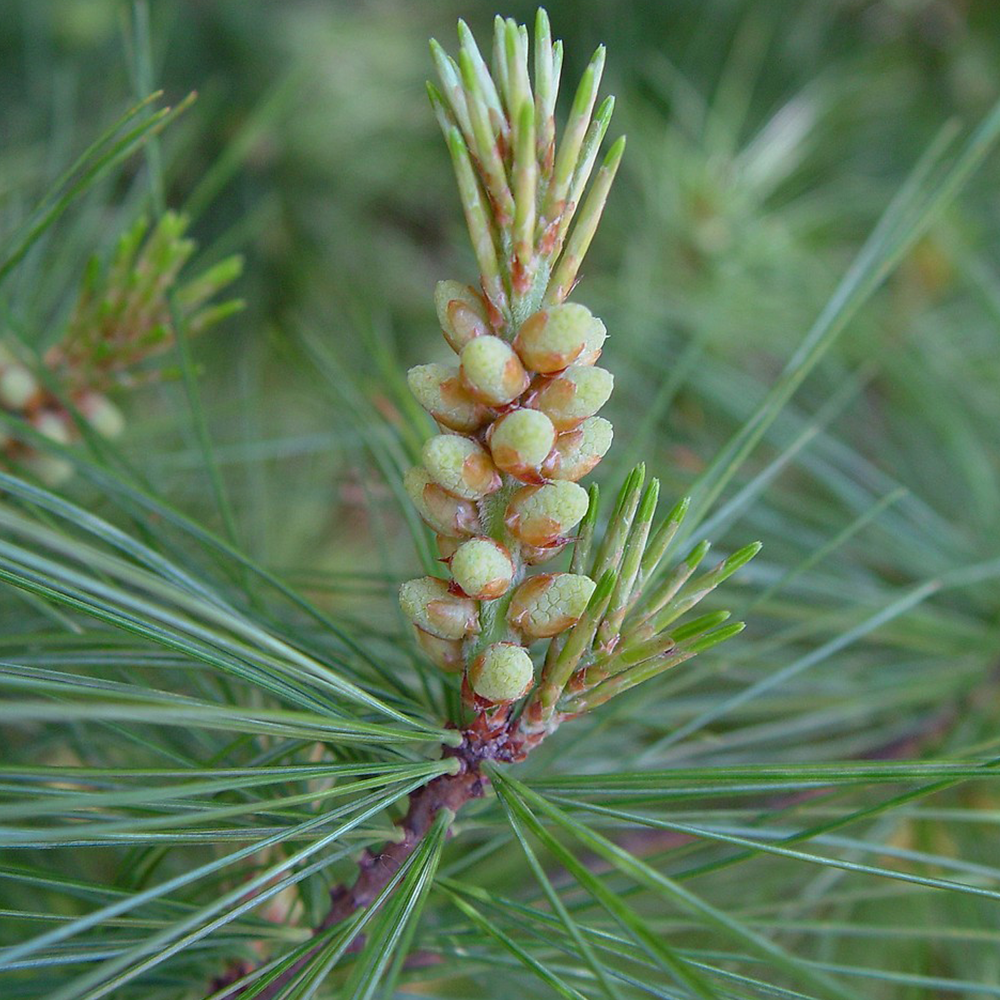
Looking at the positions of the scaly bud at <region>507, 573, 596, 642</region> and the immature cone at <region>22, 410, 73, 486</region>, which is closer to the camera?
the scaly bud at <region>507, 573, 596, 642</region>

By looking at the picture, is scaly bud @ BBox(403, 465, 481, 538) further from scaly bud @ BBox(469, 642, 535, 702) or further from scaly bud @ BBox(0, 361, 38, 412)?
scaly bud @ BBox(0, 361, 38, 412)

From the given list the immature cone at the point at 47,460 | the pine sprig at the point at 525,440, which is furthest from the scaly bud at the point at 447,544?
the immature cone at the point at 47,460

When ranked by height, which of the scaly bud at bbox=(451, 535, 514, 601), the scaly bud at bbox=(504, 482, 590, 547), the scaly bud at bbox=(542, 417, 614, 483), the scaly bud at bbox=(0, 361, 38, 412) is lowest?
the scaly bud at bbox=(451, 535, 514, 601)

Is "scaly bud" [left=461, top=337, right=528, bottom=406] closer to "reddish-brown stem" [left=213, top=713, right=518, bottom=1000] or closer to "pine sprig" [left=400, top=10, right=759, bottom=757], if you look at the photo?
"pine sprig" [left=400, top=10, right=759, bottom=757]

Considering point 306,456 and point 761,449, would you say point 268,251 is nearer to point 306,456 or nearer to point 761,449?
point 306,456

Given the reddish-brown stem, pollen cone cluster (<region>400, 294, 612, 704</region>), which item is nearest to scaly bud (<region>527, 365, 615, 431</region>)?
pollen cone cluster (<region>400, 294, 612, 704</region>)

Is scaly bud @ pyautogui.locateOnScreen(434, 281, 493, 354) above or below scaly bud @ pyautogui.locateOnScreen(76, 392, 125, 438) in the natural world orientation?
below
